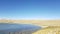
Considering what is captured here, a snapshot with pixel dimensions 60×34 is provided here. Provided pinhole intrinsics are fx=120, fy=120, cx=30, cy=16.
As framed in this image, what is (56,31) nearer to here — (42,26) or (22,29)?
(42,26)

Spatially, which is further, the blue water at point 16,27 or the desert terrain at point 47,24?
the blue water at point 16,27

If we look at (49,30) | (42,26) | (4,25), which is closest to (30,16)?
(42,26)

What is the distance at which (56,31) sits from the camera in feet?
7.35

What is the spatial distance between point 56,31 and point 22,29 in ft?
2.24

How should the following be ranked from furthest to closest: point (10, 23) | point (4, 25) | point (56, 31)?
point (4, 25) < point (10, 23) < point (56, 31)

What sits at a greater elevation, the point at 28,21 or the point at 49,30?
the point at 28,21

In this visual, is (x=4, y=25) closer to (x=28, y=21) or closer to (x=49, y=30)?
(x=28, y=21)

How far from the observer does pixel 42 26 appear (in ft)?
7.54

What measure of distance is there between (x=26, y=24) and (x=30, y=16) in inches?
6.9

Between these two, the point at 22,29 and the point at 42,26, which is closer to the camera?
the point at 42,26

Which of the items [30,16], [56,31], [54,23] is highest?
[30,16]

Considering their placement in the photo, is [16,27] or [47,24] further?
[16,27]

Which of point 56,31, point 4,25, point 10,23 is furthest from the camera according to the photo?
point 4,25

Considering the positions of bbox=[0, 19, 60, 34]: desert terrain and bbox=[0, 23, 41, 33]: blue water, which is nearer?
bbox=[0, 19, 60, 34]: desert terrain
